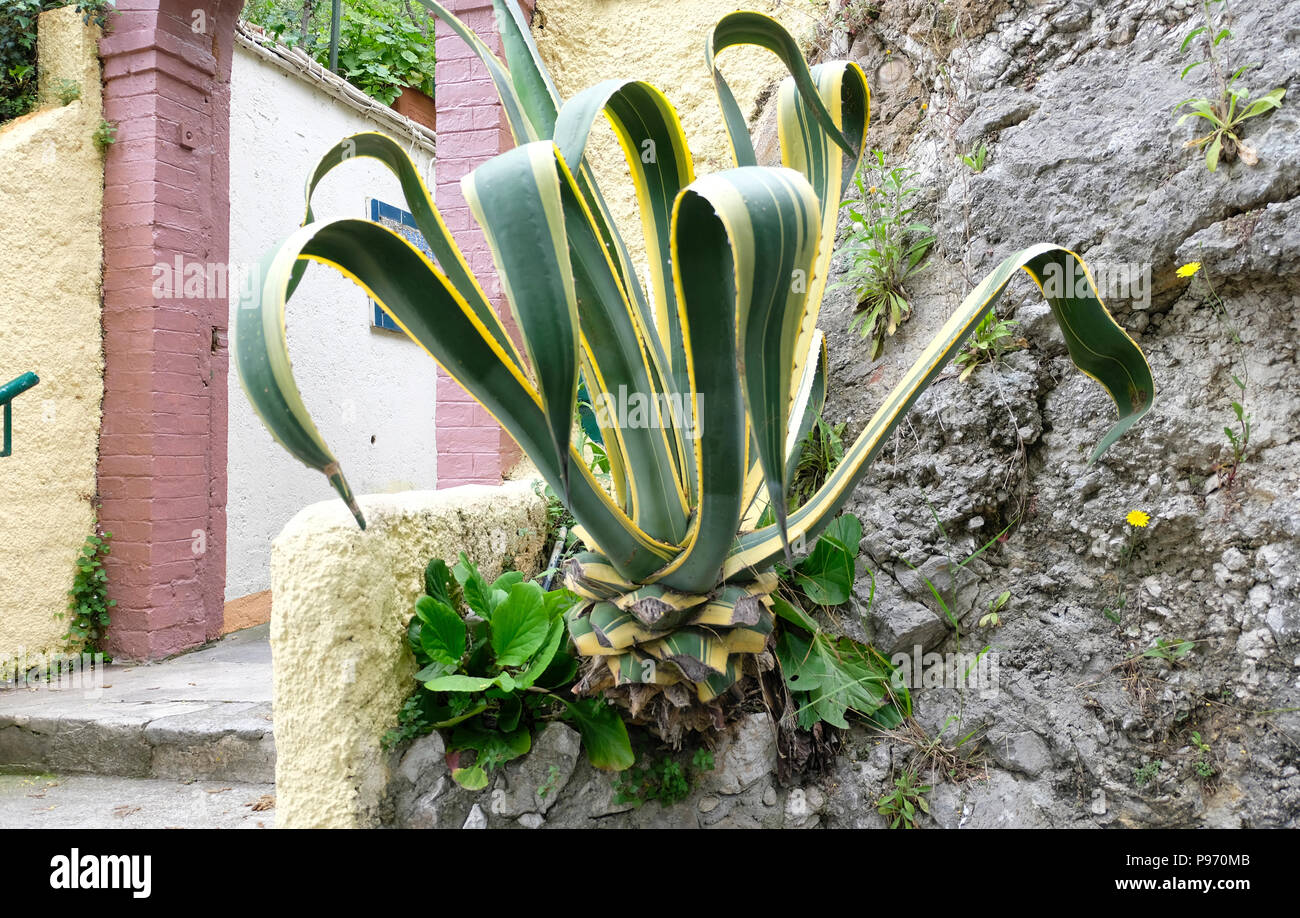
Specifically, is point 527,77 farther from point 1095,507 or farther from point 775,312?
point 1095,507

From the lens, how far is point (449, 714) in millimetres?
1439

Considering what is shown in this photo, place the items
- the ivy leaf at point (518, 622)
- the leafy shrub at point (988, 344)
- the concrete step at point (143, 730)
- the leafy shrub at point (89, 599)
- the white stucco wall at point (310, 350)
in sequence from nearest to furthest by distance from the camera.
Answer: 1. the ivy leaf at point (518, 622)
2. the leafy shrub at point (988, 344)
3. the concrete step at point (143, 730)
4. the leafy shrub at point (89, 599)
5. the white stucco wall at point (310, 350)

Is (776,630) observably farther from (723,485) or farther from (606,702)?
(723,485)

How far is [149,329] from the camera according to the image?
3156mm

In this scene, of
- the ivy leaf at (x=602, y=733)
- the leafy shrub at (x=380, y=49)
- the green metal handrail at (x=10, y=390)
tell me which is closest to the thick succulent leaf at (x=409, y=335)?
the ivy leaf at (x=602, y=733)

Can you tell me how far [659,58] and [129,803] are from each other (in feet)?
9.40

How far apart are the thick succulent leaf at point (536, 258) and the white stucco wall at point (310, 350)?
3229 millimetres

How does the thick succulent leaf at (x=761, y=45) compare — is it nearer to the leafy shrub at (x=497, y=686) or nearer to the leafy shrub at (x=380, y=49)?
the leafy shrub at (x=497, y=686)

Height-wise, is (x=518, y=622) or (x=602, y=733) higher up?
(x=518, y=622)

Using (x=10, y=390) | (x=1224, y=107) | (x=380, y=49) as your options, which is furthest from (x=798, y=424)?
(x=380, y=49)

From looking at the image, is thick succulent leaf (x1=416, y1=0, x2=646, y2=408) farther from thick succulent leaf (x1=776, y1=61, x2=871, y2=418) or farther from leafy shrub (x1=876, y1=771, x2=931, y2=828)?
leafy shrub (x1=876, y1=771, x2=931, y2=828)

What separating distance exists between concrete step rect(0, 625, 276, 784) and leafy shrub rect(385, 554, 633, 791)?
1.01m

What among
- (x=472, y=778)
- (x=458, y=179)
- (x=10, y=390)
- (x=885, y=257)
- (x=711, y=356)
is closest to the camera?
(x=711, y=356)

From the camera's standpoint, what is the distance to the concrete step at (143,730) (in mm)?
2215
